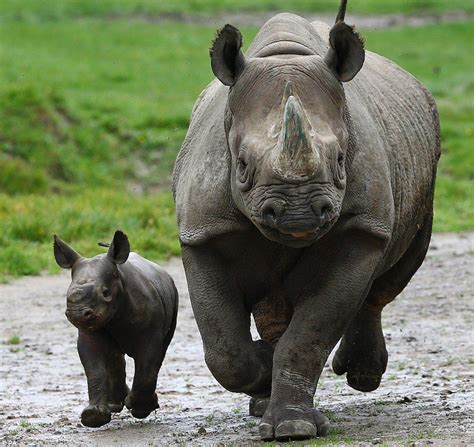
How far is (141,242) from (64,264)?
240 inches

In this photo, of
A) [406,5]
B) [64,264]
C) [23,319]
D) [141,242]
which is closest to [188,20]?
[406,5]

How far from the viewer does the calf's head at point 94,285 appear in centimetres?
780

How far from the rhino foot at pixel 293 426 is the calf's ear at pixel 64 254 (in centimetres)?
162

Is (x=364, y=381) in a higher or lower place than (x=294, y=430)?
higher

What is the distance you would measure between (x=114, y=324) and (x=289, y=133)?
2288 millimetres

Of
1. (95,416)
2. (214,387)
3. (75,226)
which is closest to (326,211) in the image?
(95,416)

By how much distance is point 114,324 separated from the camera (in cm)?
816

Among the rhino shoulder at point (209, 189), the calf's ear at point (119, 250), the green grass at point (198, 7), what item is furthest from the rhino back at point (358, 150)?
the green grass at point (198, 7)

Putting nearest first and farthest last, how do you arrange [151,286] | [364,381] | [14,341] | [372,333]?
[151,286]
[364,381]
[372,333]
[14,341]

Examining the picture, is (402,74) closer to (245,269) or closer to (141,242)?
(245,269)

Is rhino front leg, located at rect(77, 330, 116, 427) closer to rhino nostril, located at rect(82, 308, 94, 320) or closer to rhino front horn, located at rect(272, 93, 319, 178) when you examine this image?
→ rhino nostril, located at rect(82, 308, 94, 320)

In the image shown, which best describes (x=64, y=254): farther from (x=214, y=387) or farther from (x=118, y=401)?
(x=214, y=387)

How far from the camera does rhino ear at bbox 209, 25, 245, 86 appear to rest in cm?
683

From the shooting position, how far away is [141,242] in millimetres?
14234
